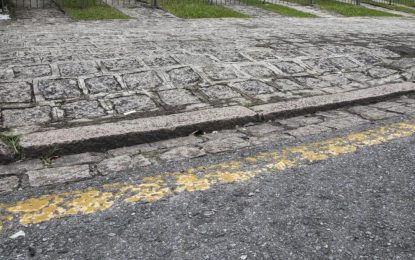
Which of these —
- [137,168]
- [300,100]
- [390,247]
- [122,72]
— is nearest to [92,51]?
[122,72]

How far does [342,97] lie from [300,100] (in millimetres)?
470

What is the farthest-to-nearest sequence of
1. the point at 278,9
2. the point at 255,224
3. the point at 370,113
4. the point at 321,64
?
the point at 278,9
the point at 321,64
the point at 370,113
the point at 255,224

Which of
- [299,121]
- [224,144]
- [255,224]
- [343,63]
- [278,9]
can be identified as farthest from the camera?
[278,9]

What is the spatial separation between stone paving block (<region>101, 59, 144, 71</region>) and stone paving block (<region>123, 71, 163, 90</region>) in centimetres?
24

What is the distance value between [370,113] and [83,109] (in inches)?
97.7

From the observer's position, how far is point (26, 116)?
348 centimetres

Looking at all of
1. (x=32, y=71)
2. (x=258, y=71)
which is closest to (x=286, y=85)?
(x=258, y=71)

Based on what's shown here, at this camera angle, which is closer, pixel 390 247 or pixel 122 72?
pixel 390 247

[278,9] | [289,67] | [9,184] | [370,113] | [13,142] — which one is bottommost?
[9,184]

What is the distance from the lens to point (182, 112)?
3721mm

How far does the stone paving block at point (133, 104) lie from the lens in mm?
3734

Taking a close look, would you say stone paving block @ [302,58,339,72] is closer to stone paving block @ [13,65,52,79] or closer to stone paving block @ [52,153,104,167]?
stone paving block @ [13,65,52,79]

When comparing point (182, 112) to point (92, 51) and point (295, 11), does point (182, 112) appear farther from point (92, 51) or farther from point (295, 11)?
point (295, 11)

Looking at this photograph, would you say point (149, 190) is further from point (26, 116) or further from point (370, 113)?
point (370, 113)
